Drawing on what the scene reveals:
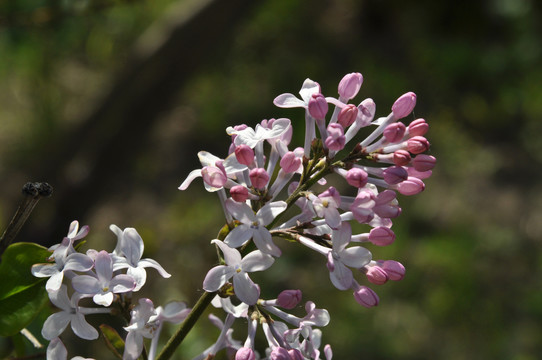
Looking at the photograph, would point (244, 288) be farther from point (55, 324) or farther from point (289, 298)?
point (55, 324)

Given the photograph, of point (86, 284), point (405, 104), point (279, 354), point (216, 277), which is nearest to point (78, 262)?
point (86, 284)

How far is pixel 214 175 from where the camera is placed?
0.85m

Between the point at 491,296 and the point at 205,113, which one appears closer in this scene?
the point at 491,296

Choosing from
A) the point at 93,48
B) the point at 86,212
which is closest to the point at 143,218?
the point at 86,212

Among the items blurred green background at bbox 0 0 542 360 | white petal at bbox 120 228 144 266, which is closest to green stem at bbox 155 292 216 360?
white petal at bbox 120 228 144 266

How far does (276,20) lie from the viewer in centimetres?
476

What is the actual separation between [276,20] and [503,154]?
6.19ft

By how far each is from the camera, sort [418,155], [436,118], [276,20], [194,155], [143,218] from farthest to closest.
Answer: [276,20]
[436,118]
[194,155]
[143,218]
[418,155]

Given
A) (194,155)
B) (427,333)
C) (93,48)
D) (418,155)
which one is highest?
(418,155)

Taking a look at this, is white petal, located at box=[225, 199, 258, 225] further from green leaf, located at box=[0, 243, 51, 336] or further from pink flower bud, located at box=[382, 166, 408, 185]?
green leaf, located at box=[0, 243, 51, 336]

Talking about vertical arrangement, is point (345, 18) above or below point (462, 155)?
above

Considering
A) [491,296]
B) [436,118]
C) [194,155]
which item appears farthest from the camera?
[436,118]

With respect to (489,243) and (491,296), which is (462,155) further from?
(491,296)

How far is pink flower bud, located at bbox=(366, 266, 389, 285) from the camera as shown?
877mm
